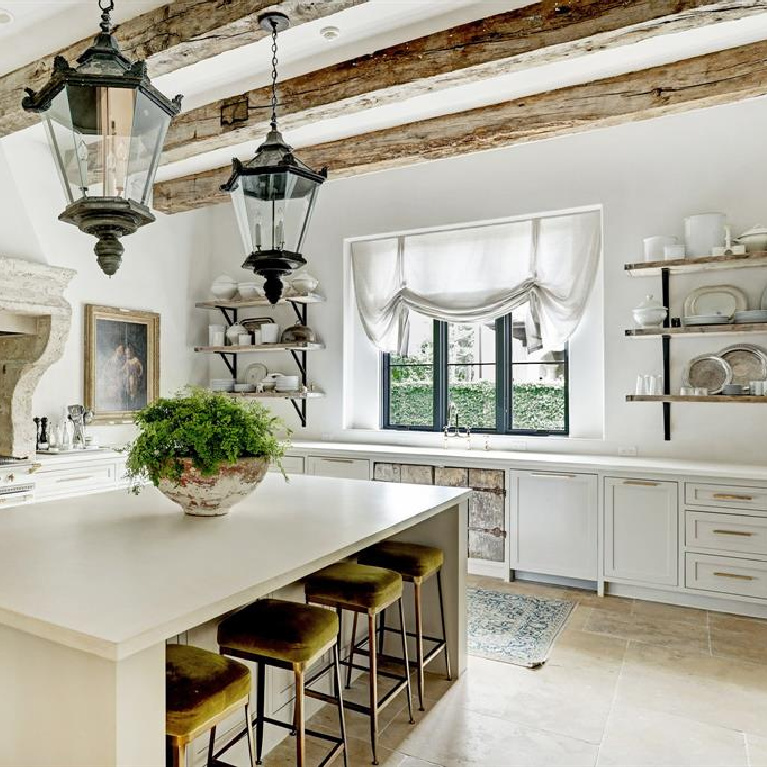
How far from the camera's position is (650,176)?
166 inches

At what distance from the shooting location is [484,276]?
485 cm

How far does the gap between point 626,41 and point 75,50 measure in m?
2.67

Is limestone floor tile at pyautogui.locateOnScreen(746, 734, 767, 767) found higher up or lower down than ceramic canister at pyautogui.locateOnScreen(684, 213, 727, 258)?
lower down

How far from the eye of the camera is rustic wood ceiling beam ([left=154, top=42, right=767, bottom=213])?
3332 millimetres

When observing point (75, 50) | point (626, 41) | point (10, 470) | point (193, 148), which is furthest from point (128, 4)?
point (10, 470)

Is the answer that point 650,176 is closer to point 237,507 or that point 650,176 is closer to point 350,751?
point 237,507

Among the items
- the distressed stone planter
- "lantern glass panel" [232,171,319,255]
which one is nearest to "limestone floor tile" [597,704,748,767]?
the distressed stone planter

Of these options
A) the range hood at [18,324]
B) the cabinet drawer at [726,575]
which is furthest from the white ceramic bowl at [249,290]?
the cabinet drawer at [726,575]

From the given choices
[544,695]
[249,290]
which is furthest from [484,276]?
[544,695]

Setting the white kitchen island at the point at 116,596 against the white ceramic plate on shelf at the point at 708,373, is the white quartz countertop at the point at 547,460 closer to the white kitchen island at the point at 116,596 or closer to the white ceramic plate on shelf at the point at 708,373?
the white ceramic plate on shelf at the point at 708,373

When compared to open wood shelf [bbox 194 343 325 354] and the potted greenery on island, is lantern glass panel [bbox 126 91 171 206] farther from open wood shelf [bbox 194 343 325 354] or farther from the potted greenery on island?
open wood shelf [bbox 194 343 325 354]

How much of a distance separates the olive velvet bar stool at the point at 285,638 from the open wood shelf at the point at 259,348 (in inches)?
134

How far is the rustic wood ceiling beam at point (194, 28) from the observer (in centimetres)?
253

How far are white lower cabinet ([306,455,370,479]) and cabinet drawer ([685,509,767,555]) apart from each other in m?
2.19
